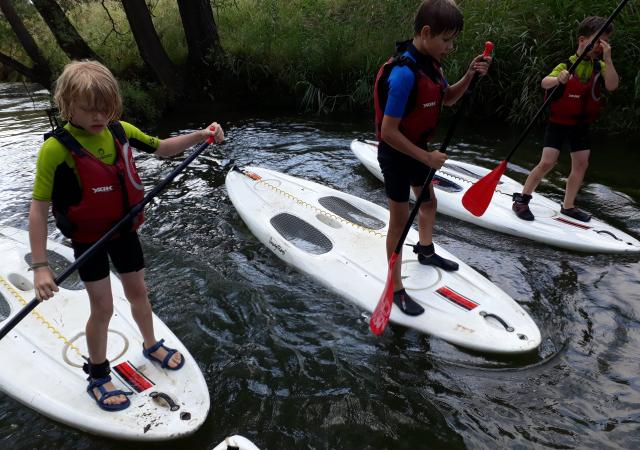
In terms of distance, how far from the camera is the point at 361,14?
993 centimetres

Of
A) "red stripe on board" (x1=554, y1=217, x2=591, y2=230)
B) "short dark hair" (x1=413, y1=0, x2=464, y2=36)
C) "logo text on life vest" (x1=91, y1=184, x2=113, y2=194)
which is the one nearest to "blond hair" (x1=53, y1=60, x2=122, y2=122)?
"logo text on life vest" (x1=91, y1=184, x2=113, y2=194)

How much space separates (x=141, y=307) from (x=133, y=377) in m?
0.40

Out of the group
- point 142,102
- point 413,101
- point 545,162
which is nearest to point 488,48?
point 413,101

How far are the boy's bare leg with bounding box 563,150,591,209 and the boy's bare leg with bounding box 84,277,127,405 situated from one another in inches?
151

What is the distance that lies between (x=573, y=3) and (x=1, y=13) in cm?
921

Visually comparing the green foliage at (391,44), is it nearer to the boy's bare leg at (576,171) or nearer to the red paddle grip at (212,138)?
the boy's bare leg at (576,171)

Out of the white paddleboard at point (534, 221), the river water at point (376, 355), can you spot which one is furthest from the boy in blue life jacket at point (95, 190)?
the white paddleboard at point (534, 221)

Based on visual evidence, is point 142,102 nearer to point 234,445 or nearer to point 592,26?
point 592,26

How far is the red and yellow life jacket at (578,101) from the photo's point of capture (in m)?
4.14

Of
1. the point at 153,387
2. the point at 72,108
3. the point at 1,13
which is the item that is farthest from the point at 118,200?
the point at 1,13

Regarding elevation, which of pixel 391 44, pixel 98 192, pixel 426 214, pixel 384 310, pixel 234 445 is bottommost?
pixel 384 310

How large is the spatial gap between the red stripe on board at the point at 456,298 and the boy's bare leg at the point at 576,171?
181 centimetres

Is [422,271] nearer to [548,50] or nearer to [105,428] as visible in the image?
[105,428]

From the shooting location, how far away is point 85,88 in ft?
6.47
